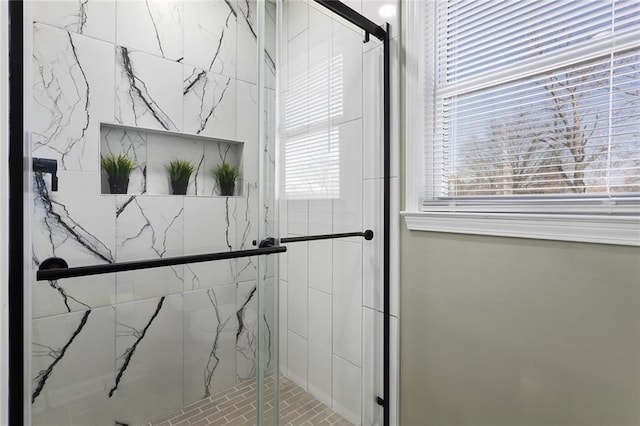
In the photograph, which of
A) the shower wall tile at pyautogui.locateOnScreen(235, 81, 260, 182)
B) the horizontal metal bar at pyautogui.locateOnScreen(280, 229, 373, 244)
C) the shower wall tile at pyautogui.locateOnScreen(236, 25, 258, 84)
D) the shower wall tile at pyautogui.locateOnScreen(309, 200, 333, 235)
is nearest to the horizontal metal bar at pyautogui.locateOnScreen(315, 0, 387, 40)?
the shower wall tile at pyautogui.locateOnScreen(236, 25, 258, 84)

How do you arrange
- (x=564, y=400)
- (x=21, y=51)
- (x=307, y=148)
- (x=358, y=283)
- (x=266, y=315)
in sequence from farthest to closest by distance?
(x=358, y=283)
(x=307, y=148)
(x=266, y=315)
(x=564, y=400)
(x=21, y=51)

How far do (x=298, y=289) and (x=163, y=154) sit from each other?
2.16 ft

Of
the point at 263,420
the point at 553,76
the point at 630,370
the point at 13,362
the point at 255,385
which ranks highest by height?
the point at 553,76

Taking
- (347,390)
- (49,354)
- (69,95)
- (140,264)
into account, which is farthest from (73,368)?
(347,390)

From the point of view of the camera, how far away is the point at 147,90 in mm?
833

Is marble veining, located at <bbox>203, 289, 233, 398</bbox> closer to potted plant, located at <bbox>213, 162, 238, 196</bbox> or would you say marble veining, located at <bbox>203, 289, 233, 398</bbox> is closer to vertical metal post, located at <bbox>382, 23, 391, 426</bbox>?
potted plant, located at <bbox>213, 162, 238, 196</bbox>

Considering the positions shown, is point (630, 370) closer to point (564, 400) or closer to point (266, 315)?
point (564, 400)

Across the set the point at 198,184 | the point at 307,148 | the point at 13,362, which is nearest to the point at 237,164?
the point at 198,184

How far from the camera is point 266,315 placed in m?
1.01

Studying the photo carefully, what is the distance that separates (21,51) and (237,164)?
0.50 m

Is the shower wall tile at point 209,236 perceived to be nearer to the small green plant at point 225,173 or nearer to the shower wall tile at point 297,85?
the small green plant at point 225,173

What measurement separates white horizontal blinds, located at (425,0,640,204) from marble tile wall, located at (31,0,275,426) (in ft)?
2.18

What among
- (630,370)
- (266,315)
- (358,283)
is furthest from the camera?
(358,283)

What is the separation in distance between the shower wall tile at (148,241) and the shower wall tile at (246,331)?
0.18 meters
